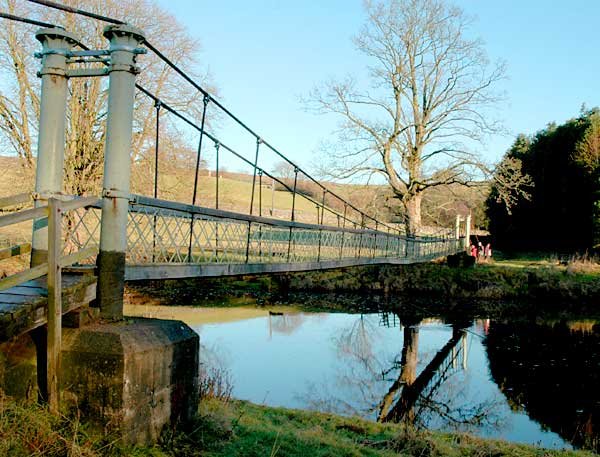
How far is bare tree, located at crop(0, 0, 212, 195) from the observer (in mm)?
10391

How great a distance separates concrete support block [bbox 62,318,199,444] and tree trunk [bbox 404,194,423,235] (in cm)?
1341

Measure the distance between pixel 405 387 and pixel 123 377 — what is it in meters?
5.59

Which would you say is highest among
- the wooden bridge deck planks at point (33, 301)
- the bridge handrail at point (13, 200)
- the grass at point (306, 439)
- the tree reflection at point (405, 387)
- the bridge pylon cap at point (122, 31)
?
the bridge pylon cap at point (122, 31)

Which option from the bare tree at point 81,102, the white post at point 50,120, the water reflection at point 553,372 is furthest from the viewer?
the bare tree at point 81,102

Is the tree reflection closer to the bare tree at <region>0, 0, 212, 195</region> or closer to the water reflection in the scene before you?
the water reflection

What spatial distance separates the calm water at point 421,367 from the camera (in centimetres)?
619

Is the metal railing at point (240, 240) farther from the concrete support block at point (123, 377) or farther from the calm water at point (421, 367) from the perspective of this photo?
the calm water at point (421, 367)

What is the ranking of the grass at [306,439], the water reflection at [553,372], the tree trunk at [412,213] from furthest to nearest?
the tree trunk at [412,213] → the water reflection at [553,372] → the grass at [306,439]

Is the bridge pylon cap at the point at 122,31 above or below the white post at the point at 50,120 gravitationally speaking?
above

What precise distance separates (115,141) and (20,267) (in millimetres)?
8599

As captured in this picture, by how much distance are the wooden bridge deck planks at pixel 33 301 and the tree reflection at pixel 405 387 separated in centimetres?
387

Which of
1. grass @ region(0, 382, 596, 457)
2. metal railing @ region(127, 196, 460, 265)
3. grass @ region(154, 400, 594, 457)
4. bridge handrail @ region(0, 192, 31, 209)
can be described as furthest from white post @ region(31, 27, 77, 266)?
grass @ region(154, 400, 594, 457)

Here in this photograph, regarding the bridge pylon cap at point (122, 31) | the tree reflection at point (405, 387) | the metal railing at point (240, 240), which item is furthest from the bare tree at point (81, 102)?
the bridge pylon cap at point (122, 31)

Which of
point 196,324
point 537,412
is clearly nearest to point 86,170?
point 196,324
